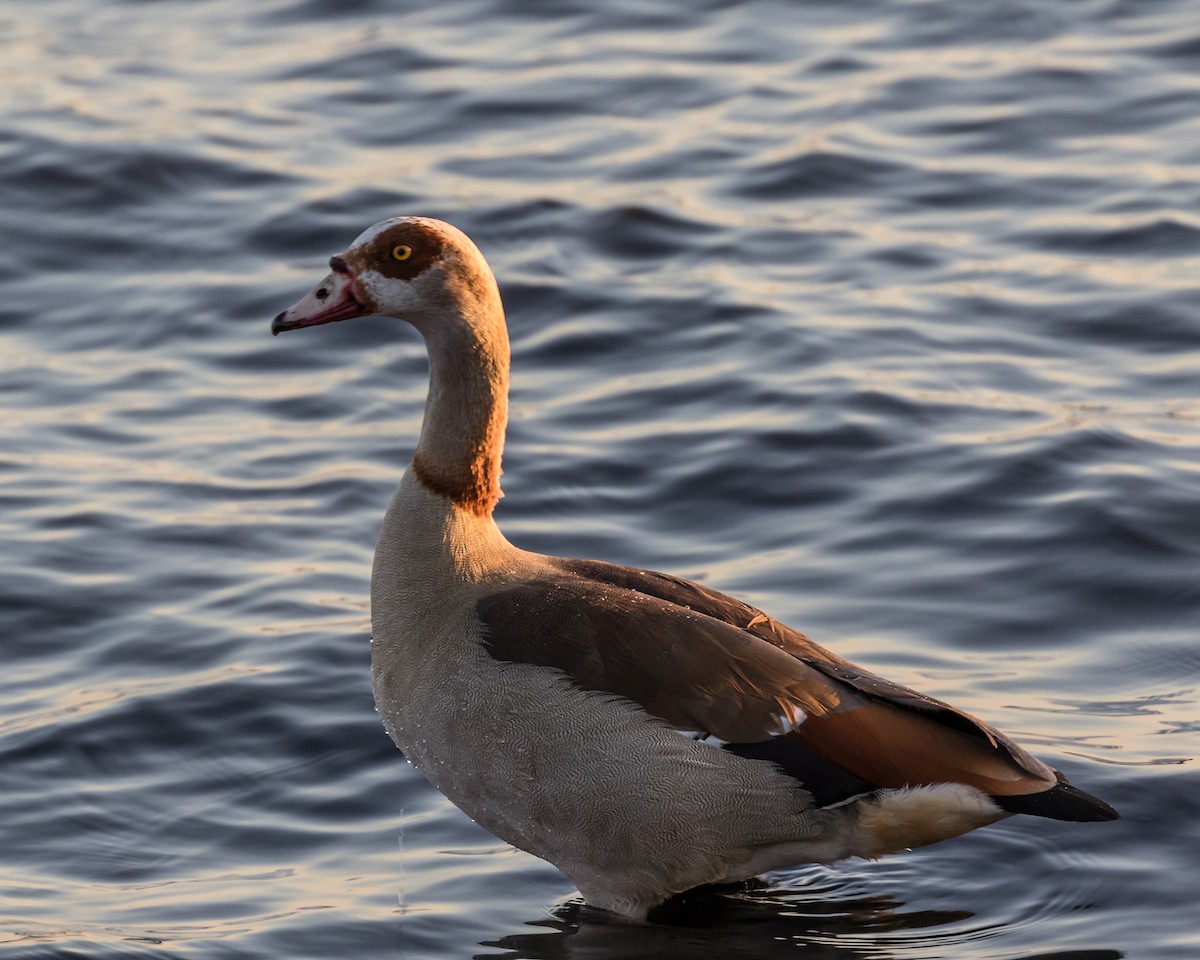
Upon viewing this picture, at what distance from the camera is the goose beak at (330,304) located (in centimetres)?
638

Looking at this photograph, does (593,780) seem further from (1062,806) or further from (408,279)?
(408,279)

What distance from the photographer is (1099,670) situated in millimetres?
7629

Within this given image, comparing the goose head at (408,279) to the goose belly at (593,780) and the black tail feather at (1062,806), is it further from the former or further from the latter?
the black tail feather at (1062,806)

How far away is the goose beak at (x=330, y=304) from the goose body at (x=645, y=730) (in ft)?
0.28

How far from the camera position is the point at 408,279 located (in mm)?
6309

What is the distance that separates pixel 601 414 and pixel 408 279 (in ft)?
12.5

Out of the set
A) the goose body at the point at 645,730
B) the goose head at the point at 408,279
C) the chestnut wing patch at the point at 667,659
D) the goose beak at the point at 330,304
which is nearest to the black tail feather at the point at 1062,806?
the goose body at the point at 645,730

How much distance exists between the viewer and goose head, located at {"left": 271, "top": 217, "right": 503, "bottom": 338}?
20.7 feet

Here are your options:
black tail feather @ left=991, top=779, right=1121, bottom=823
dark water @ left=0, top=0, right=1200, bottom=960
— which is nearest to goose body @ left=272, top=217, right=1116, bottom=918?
black tail feather @ left=991, top=779, right=1121, bottom=823

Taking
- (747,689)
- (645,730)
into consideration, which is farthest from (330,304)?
(747,689)

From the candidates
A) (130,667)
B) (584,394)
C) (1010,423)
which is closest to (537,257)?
(584,394)

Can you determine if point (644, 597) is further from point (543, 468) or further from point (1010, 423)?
point (1010, 423)

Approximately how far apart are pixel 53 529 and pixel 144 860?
270 cm

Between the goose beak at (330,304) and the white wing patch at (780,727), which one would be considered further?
the goose beak at (330,304)
